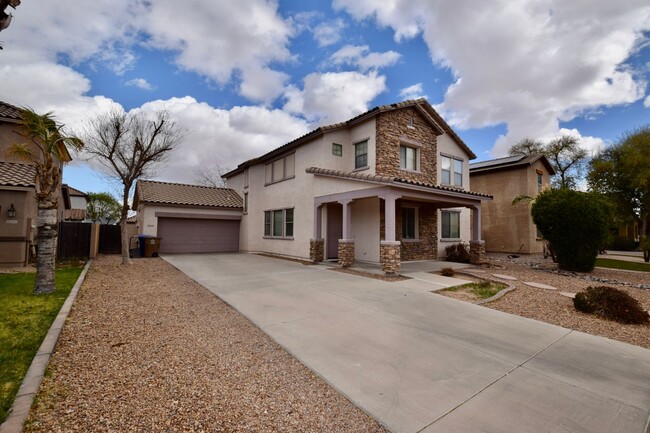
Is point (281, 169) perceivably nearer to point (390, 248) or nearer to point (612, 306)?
point (390, 248)

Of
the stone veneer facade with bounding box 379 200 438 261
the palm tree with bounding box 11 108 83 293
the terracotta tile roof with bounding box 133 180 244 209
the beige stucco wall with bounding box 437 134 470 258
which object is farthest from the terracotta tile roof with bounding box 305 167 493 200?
the terracotta tile roof with bounding box 133 180 244 209

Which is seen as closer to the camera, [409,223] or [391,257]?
[391,257]

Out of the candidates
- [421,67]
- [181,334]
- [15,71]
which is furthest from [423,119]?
[15,71]

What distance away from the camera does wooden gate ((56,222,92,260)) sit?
46.8 feet

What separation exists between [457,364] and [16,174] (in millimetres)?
16754

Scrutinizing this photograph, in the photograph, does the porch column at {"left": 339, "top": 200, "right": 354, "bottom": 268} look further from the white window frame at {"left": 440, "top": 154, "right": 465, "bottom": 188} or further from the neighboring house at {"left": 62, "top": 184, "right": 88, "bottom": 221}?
the neighboring house at {"left": 62, "top": 184, "right": 88, "bottom": 221}

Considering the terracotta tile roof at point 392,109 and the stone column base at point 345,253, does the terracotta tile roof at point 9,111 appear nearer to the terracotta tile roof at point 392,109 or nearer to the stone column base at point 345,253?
the terracotta tile roof at point 392,109

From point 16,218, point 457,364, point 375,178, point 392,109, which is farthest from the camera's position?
point 392,109

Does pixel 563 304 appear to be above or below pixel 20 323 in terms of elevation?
below

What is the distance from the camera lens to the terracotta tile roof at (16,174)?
1125cm

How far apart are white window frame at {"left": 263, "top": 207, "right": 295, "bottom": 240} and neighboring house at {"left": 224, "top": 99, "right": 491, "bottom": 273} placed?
5 cm

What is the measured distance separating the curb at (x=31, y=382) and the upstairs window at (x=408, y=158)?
13.3 m

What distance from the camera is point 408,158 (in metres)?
15.0

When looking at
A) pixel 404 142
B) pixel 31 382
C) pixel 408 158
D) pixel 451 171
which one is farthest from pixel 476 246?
pixel 31 382
